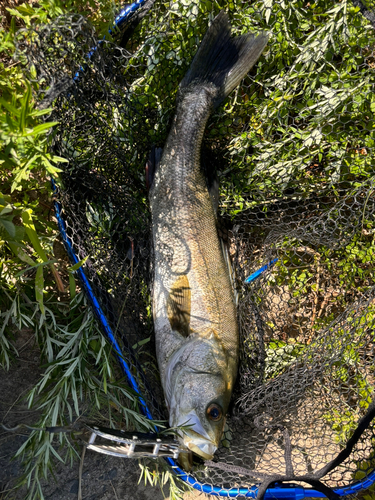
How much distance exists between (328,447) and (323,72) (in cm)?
248

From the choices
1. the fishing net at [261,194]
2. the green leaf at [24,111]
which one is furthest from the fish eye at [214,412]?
the green leaf at [24,111]

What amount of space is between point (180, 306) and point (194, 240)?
0.43 metres

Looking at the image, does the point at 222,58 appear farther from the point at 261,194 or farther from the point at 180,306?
the point at 180,306

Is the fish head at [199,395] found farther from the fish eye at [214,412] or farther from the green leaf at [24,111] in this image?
the green leaf at [24,111]

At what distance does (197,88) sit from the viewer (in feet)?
8.28

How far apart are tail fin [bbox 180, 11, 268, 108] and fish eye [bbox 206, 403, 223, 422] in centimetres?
189

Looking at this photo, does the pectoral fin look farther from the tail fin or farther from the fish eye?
the tail fin

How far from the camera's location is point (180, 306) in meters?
2.47

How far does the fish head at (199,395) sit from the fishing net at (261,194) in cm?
24

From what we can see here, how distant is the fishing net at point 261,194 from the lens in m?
2.32

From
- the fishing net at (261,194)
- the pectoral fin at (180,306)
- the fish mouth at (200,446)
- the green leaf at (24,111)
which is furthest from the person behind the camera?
the pectoral fin at (180,306)

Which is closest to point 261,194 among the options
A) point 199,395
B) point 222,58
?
point 222,58

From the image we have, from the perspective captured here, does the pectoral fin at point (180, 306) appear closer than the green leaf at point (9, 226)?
No

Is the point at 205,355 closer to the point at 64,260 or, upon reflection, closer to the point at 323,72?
the point at 64,260
